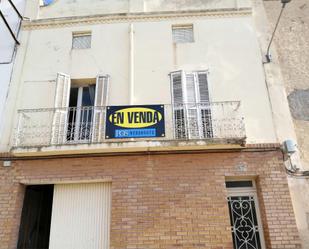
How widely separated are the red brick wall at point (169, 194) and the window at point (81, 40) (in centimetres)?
369

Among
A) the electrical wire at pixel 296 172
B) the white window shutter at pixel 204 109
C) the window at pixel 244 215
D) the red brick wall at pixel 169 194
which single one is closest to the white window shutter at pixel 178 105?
the white window shutter at pixel 204 109

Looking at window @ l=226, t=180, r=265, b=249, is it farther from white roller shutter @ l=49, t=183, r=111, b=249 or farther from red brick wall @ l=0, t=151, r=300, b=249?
white roller shutter @ l=49, t=183, r=111, b=249

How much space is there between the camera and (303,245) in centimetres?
643

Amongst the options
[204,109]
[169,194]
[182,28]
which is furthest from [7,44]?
[169,194]

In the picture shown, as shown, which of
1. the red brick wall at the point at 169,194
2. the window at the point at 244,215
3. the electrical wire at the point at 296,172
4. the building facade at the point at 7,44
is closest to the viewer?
the red brick wall at the point at 169,194

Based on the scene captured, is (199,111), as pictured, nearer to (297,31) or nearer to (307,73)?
(307,73)

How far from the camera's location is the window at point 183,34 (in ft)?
28.5

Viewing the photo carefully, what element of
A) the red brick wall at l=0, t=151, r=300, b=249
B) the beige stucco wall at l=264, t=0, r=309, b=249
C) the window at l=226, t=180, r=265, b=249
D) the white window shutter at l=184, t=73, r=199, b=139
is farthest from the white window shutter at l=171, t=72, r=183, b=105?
the beige stucco wall at l=264, t=0, r=309, b=249

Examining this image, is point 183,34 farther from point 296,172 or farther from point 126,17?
point 296,172

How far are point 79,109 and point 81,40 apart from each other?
2.45m

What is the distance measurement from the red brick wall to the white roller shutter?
0.37 metres

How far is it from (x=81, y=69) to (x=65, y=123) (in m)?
1.79

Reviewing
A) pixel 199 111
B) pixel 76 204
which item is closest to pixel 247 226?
pixel 199 111

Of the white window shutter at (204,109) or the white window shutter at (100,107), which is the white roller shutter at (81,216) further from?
the white window shutter at (204,109)
